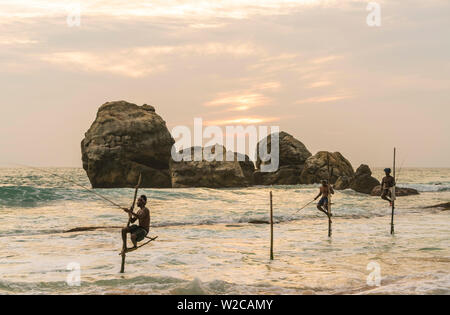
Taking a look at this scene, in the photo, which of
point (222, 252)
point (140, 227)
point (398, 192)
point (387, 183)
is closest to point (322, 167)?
point (398, 192)

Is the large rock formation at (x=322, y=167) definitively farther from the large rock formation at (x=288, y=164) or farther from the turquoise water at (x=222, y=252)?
the turquoise water at (x=222, y=252)

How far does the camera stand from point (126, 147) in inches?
1875

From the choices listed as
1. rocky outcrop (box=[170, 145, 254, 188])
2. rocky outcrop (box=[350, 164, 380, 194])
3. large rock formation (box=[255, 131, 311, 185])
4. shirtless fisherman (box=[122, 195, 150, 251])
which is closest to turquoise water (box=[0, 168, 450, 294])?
shirtless fisherman (box=[122, 195, 150, 251])

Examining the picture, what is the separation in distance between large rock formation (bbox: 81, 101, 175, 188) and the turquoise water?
1625cm

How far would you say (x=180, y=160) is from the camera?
5172cm

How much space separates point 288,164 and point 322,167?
700cm

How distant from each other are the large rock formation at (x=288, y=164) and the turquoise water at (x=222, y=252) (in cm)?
3145

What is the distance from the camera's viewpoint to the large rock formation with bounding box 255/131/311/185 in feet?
204

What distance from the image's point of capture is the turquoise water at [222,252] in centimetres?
1083

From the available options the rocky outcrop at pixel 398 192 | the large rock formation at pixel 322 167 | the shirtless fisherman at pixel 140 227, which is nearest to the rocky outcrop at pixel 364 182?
the rocky outcrop at pixel 398 192

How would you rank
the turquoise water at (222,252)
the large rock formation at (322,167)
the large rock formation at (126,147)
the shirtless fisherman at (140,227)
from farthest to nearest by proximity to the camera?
the large rock formation at (322,167) → the large rock formation at (126,147) → the shirtless fisherman at (140,227) → the turquoise water at (222,252)

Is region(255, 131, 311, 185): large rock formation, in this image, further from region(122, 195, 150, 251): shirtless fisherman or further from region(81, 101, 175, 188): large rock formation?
region(122, 195, 150, 251): shirtless fisherman
